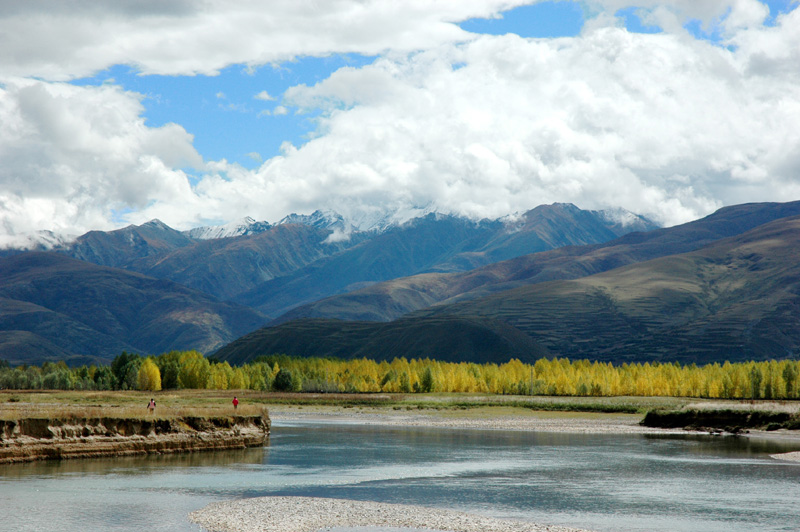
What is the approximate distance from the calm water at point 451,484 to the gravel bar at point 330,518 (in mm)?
1703

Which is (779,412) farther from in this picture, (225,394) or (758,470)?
(225,394)

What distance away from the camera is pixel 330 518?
41.2 metres

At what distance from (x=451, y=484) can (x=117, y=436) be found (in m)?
27.9

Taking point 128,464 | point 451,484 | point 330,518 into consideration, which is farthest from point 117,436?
point 330,518

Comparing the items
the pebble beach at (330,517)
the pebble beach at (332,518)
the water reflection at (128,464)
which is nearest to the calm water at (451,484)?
the water reflection at (128,464)

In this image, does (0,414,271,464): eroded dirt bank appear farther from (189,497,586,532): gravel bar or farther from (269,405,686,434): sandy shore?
(269,405,686,434): sandy shore

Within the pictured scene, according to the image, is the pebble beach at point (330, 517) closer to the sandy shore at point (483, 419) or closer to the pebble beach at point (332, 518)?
the pebble beach at point (332, 518)

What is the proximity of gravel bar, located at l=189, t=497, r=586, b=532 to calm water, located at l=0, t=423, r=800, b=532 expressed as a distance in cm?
170

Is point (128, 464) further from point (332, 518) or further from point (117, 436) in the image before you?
point (332, 518)

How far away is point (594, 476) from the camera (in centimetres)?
5984

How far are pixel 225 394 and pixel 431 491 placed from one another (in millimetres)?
136227

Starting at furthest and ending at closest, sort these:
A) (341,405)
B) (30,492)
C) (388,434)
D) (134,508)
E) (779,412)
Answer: (341,405) → (779,412) → (388,434) → (30,492) → (134,508)

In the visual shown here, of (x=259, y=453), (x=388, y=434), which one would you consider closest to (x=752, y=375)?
(x=388, y=434)

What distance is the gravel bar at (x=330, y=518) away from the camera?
38.5 m
